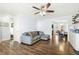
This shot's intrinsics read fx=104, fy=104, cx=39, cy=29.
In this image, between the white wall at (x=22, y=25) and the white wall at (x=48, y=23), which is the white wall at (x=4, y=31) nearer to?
the white wall at (x=22, y=25)

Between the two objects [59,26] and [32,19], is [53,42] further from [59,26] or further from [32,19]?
[32,19]

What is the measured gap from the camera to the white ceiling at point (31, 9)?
1976mm

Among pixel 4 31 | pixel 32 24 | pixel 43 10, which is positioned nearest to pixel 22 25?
pixel 32 24

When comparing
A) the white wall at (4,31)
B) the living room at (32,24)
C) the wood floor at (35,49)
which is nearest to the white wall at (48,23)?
the living room at (32,24)

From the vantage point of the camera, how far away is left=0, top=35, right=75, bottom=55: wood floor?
1.99 m

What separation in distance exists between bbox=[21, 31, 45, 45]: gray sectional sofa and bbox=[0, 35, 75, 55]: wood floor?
3.2 inches

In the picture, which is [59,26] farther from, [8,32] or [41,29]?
[8,32]

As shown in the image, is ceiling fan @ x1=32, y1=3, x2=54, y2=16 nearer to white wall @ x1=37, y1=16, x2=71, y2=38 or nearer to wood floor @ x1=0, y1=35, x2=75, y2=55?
white wall @ x1=37, y1=16, x2=71, y2=38

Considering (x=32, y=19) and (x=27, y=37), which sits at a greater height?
(x=32, y=19)

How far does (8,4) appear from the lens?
1990 millimetres

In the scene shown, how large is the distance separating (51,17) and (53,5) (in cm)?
23

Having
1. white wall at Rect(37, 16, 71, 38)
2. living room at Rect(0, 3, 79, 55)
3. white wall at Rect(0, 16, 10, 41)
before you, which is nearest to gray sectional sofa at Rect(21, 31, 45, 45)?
living room at Rect(0, 3, 79, 55)
